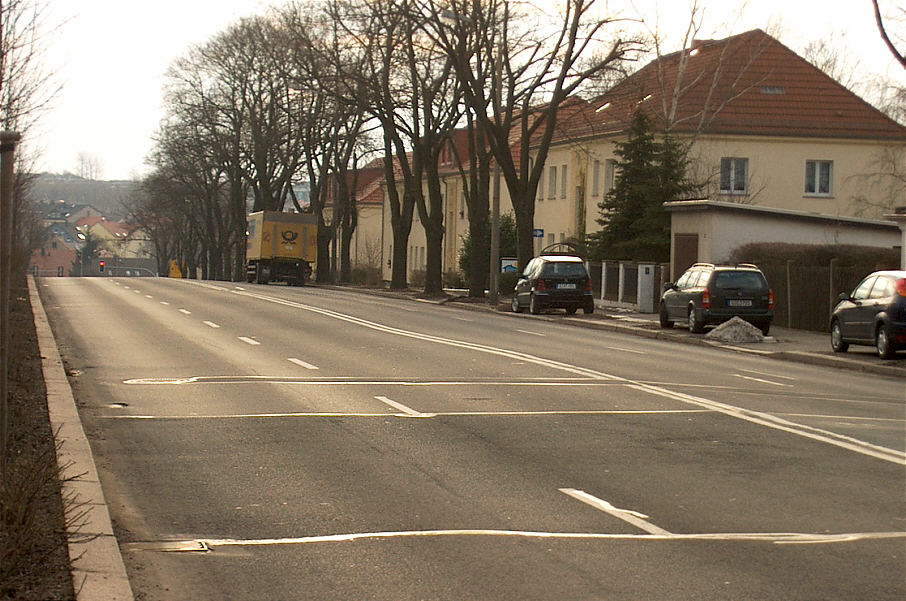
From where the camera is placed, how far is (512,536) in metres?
7.65

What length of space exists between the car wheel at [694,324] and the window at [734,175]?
91.3 ft

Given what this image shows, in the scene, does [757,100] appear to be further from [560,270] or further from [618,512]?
[618,512]

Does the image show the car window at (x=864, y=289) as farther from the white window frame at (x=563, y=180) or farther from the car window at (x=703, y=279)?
the white window frame at (x=563, y=180)

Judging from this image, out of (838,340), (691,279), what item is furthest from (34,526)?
(691,279)

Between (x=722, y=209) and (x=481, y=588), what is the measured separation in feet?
105

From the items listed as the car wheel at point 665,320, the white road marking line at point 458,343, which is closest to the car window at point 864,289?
the white road marking line at point 458,343

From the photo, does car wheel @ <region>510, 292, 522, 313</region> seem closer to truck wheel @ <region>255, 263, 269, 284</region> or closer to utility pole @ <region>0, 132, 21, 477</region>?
truck wheel @ <region>255, 263, 269, 284</region>

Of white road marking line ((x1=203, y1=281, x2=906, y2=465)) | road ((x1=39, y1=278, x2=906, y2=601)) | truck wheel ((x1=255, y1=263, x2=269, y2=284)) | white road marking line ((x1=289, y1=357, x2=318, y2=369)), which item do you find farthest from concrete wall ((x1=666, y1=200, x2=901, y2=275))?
truck wheel ((x1=255, y1=263, x2=269, y2=284))

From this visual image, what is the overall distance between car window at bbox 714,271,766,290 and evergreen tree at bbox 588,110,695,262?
13545 millimetres

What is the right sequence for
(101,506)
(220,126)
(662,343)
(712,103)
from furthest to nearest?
1. (220,126)
2. (712,103)
3. (662,343)
4. (101,506)

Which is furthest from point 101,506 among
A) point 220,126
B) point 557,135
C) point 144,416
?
point 220,126

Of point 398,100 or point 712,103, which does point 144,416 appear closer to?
point 398,100

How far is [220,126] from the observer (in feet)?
242

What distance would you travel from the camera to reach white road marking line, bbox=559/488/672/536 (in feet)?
25.9
